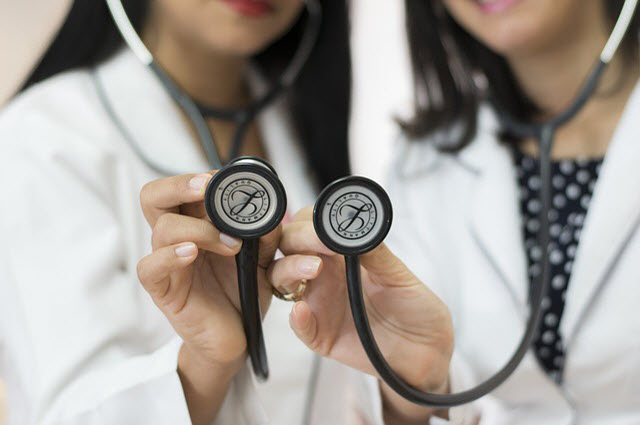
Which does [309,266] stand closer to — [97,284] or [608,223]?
[97,284]

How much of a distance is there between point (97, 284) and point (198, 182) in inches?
8.4

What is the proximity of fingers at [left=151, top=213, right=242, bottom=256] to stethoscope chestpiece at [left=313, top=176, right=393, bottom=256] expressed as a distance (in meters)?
0.06

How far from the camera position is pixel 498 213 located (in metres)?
0.78

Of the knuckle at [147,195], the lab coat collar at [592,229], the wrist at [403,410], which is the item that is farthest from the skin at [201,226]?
the lab coat collar at [592,229]

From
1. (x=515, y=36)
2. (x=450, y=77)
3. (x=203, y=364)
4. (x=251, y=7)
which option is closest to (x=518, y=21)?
(x=515, y=36)

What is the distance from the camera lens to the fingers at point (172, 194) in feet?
1.42

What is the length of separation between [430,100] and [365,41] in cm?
14

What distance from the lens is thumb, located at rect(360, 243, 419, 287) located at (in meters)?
0.49

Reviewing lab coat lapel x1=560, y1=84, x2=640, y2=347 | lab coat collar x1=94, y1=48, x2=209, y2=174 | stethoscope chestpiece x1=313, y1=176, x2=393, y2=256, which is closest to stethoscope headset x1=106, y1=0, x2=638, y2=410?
stethoscope chestpiece x1=313, y1=176, x2=393, y2=256

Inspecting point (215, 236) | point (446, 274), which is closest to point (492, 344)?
point (446, 274)

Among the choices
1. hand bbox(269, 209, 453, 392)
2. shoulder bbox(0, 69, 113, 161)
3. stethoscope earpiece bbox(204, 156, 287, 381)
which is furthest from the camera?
shoulder bbox(0, 69, 113, 161)

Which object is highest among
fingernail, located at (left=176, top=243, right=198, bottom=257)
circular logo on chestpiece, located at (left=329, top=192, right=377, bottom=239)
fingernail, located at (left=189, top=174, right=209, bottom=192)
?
fingernail, located at (left=189, top=174, right=209, bottom=192)

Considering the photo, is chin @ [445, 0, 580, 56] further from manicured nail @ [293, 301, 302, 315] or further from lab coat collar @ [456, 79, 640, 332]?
manicured nail @ [293, 301, 302, 315]

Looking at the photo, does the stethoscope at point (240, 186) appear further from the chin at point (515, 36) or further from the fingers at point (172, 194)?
the chin at point (515, 36)
